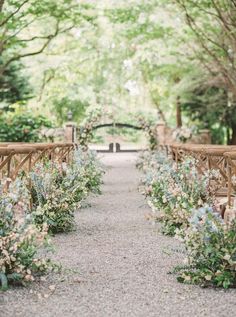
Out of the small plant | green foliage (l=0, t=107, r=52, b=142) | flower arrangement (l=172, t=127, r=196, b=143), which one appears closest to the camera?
the small plant

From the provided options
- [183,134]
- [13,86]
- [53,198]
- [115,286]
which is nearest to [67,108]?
[13,86]

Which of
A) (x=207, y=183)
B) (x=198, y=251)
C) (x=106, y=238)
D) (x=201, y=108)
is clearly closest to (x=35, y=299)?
(x=198, y=251)

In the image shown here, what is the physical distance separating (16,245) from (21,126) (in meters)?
17.6

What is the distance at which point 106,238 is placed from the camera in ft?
23.2

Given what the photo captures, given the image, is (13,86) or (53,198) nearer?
(53,198)

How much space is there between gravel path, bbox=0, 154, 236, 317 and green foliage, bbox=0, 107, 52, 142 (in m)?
14.1

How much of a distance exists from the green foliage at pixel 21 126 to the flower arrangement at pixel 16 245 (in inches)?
653

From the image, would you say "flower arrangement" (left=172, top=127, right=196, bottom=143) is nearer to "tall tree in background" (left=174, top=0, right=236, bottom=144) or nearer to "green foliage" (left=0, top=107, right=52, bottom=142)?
"tall tree in background" (left=174, top=0, right=236, bottom=144)

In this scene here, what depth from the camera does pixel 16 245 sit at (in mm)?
4574

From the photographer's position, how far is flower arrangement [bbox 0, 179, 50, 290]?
15.0 feet

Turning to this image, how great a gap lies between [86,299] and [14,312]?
56 centimetres

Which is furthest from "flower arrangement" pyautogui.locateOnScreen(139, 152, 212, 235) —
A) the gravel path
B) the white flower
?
the white flower

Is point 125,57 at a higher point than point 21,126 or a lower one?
higher

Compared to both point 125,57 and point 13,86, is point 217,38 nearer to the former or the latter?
point 13,86
